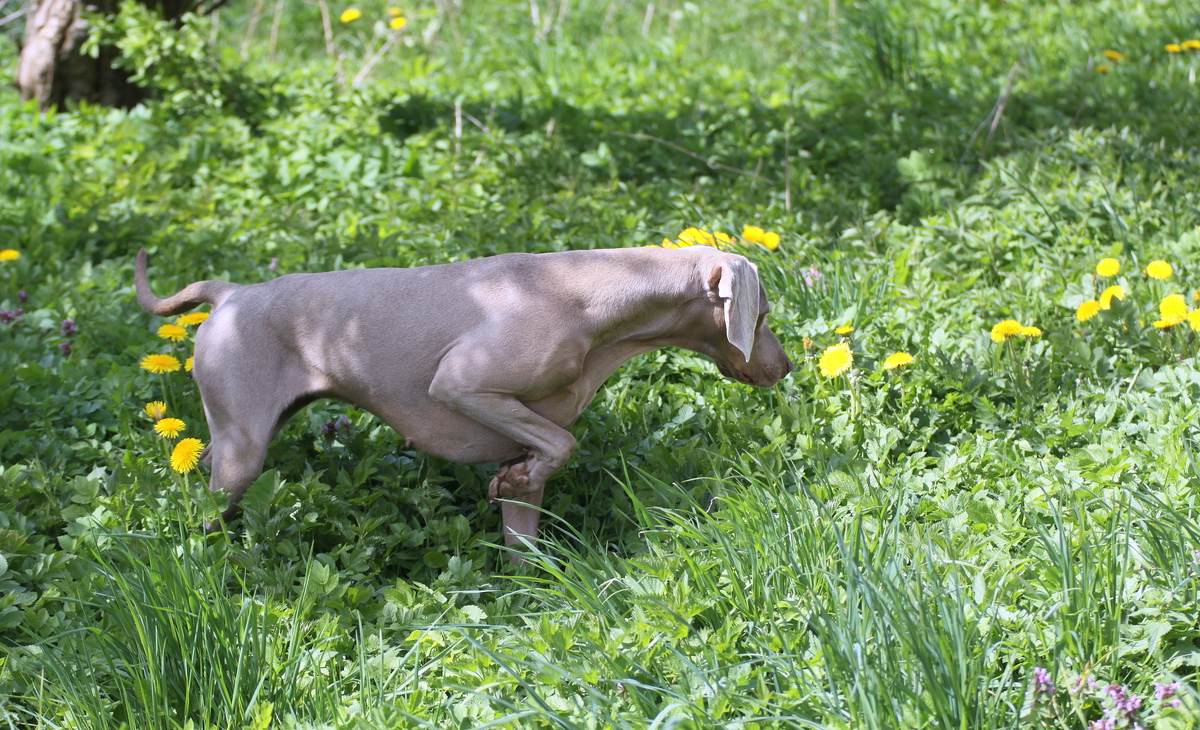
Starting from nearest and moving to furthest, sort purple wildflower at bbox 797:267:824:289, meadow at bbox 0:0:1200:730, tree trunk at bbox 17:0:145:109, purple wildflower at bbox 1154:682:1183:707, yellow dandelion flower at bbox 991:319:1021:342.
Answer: purple wildflower at bbox 1154:682:1183:707 → meadow at bbox 0:0:1200:730 → yellow dandelion flower at bbox 991:319:1021:342 → purple wildflower at bbox 797:267:824:289 → tree trunk at bbox 17:0:145:109

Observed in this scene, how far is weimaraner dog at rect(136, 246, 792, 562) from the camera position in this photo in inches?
109

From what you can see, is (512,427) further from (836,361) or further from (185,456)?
(836,361)

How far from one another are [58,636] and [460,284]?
1351mm

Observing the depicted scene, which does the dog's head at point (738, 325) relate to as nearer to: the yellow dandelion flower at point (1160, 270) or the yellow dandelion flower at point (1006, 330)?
the yellow dandelion flower at point (1006, 330)

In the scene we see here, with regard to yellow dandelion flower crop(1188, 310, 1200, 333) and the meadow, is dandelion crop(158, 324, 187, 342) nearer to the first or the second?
the meadow

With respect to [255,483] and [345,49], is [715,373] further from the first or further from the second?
[345,49]

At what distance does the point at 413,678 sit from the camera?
236cm

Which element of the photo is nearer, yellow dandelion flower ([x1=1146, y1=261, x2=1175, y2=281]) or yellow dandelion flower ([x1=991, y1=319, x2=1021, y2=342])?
yellow dandelion flower ([x1=991, y1=319, x2=1021, y2=342])

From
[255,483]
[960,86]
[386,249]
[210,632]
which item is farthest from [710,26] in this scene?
[210,632]

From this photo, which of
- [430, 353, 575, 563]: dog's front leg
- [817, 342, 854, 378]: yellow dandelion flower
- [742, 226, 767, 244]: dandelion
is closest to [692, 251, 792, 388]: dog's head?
[817, 342, 854, 378]: yellow dandelion flower

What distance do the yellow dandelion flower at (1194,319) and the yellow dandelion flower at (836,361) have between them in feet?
3.41

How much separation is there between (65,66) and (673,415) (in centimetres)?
461

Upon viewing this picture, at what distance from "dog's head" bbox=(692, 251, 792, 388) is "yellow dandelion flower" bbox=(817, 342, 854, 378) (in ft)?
0.39

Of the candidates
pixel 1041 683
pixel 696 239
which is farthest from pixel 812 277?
pixel 1041 683
